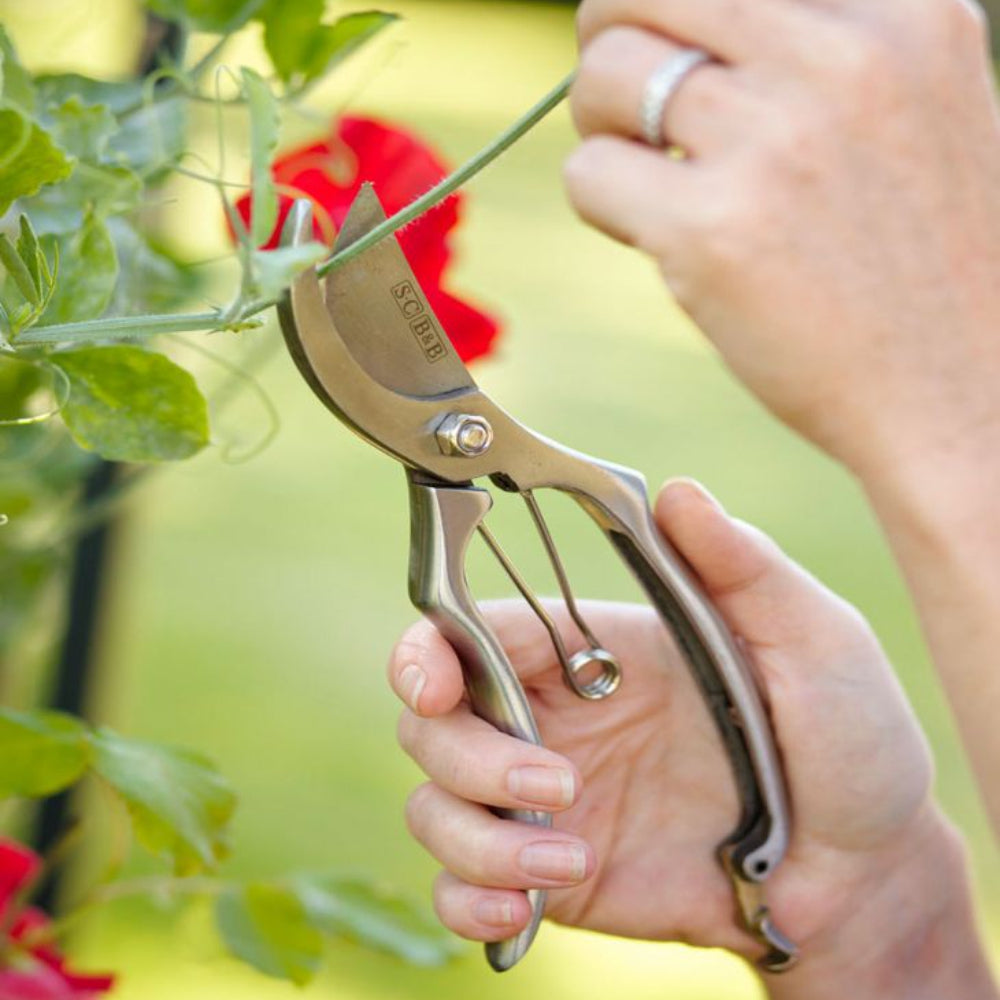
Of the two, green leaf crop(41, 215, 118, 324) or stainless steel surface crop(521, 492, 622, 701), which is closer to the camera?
green leaf crop(41, 215, 118, 324)

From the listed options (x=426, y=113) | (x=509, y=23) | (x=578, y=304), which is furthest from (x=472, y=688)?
(x=509, y=23)

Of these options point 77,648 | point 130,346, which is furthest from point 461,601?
point 77,648

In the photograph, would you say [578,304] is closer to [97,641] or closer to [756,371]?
[97,641]

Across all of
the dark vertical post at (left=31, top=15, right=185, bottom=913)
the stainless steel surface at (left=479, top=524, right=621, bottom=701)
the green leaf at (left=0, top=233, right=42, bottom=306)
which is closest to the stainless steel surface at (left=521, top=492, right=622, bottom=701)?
the stainless steel surface at (left=479, top=524, right=621, bottom=701)

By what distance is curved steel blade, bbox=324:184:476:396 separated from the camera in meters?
0.39

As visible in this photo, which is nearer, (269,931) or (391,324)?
(391,324)

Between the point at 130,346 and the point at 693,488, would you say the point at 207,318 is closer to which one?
the point at 130,346

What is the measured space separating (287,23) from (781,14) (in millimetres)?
162

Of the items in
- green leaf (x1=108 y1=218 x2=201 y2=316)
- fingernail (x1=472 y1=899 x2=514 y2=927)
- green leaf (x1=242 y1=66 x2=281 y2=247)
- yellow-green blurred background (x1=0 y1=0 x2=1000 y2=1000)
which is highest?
green leaf (x1=242 y1=66 x2=281 y2=247)

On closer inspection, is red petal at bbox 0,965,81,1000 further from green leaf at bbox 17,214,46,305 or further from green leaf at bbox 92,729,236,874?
green leaf at bbox 17,214,46,305

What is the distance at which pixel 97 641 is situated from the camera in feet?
3.28

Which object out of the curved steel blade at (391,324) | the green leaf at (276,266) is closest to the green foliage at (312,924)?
the curved steel blade at (391,324)

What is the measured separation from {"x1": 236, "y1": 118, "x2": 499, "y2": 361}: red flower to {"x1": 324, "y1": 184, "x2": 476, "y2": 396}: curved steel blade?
9 cm

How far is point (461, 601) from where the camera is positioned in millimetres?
440
